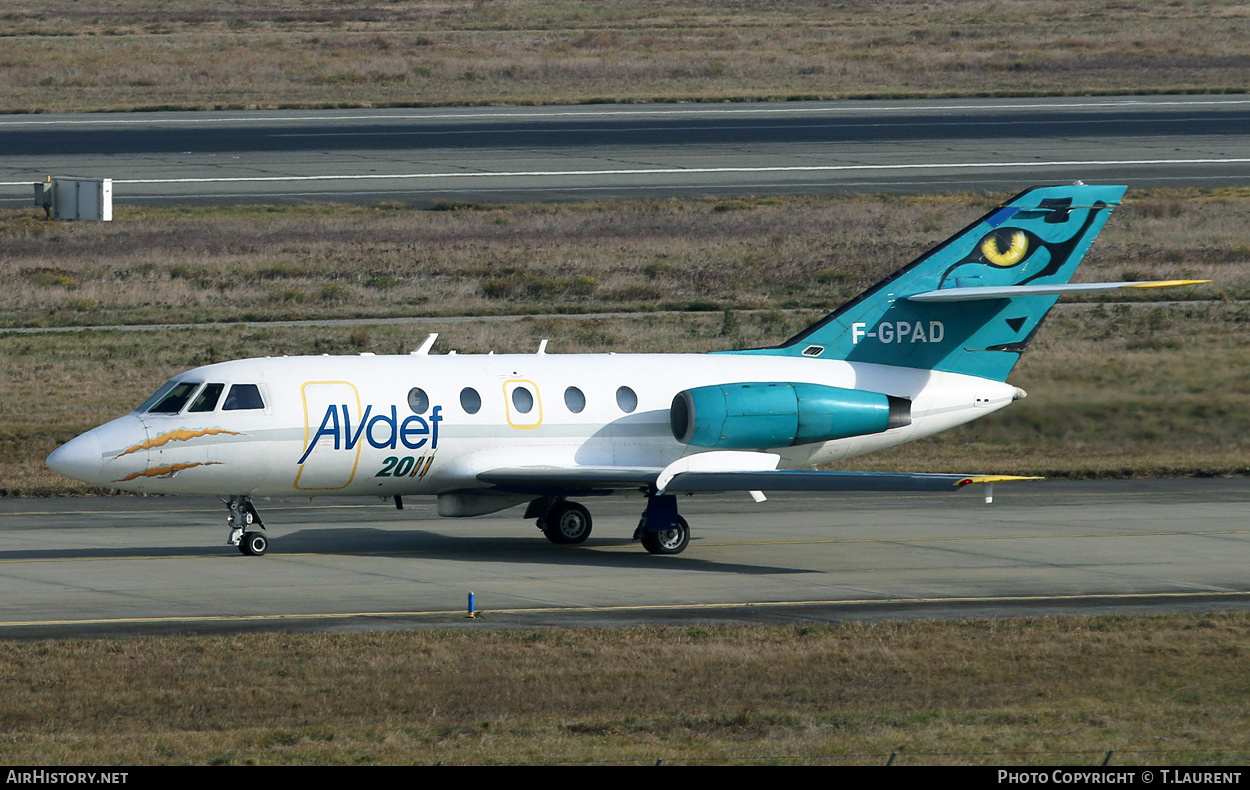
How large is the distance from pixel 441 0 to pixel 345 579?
141548 millimetres

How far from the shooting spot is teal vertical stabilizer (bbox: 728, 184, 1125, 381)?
28438mm

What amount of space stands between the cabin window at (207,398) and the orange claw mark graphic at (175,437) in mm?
363

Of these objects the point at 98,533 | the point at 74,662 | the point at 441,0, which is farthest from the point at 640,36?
the point at 74,662

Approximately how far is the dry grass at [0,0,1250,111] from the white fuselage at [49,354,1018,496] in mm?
69092

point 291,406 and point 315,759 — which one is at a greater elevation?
point 291,406

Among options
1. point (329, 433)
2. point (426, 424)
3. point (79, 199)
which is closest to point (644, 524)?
point (426, 424)

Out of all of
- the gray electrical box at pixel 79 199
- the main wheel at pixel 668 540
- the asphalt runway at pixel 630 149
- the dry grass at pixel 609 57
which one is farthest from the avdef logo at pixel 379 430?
the dry grass at pixel 609 57

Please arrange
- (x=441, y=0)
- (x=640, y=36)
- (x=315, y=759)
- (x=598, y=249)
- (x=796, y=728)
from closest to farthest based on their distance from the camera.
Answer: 1. (x=315, y=759)
2. (x=796, y=728)
3. (x=598, y=249)
4. (x=640, y=36)
5. (x=441, y=0)

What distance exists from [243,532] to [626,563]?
233 inches

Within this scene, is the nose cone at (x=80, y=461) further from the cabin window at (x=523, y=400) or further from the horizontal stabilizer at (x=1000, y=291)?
the horizontal stabilizer at (x=1000, y=291)

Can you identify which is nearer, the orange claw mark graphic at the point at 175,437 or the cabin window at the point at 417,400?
the orange claw mark graphic at the point at 175,437

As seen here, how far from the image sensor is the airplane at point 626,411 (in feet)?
81.0

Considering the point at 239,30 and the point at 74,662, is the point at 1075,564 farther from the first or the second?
the point at 239,30

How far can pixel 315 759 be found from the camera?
1409 cm
